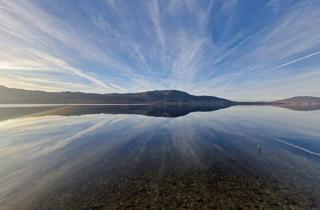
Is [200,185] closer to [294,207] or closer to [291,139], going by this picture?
[294,207]

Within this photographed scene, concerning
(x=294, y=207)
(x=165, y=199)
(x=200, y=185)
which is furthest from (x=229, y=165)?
(x=165, y=199)

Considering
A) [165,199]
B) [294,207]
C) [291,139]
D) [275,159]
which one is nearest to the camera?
[294,207]

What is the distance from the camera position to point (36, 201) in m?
11.2

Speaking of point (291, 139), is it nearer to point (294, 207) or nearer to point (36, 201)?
point (294, 207)

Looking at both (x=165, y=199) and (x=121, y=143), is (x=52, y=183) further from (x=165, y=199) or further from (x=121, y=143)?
(x=121, y=143)

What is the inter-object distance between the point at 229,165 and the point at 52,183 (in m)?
16.6

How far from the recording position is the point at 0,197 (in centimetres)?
1138

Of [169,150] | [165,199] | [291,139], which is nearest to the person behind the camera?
[165,199]

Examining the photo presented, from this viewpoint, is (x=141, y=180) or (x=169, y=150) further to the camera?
(x=169, y=150)

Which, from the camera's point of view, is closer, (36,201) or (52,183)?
(36,201)

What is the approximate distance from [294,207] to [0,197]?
1983 centimetres

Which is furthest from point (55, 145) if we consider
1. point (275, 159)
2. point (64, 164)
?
point (275, 159)

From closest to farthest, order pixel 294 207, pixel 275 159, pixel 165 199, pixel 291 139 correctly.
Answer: pixel 294 207, pixel 165 199, pixel 275 159, pixel 291 139

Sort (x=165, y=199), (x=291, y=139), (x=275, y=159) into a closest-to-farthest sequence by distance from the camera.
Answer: (x=165, y=199), (x=275, y=159), (x=291, y=139)
